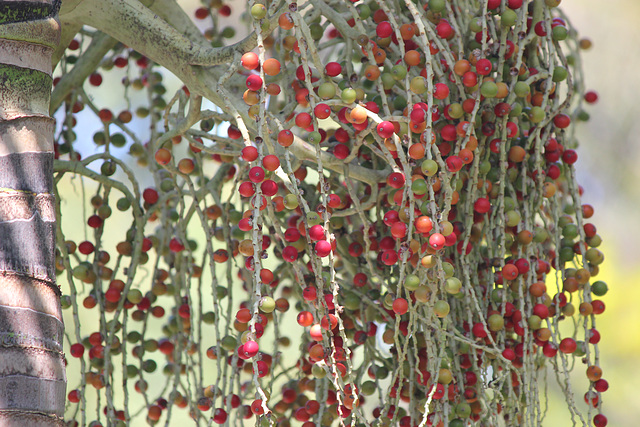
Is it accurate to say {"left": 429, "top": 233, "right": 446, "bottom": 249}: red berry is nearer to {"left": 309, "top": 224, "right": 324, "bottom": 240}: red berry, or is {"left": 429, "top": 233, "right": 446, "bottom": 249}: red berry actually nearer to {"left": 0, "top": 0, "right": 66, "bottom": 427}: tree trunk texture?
{"left": 309, "top": 224, "right": 324, "bottom": 240}: red berry

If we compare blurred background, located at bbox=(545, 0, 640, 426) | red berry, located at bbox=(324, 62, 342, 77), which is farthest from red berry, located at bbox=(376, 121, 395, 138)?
blurred background, located at bbox=(545, 0, 640, 426)

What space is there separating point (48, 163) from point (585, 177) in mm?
2747

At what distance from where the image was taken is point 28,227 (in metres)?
0.73

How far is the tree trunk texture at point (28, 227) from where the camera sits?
0.69m

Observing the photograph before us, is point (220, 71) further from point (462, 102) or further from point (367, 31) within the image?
point (462, 102)

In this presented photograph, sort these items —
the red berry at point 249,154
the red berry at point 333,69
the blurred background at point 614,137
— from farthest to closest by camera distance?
the blurred background at point 614,137 < the red berry at point 333,69 < the red berry at point 249,154

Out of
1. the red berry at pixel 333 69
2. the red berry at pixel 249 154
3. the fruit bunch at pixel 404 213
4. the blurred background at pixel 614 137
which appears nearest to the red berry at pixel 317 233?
the fruit bunch at pixel 404 213

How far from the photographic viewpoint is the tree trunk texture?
692mm

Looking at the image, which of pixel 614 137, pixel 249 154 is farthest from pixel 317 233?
pixel 614 137

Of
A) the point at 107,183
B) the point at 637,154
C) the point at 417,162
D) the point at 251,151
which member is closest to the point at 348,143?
the point at 417,162

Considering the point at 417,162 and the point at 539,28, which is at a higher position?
the point at 539,28

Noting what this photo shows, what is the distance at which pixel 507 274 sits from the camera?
967mm

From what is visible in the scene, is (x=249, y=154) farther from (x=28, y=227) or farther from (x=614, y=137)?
(x=614, y=137)

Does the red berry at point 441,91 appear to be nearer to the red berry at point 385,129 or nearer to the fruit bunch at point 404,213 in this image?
the fruit bunch at point 404,213
